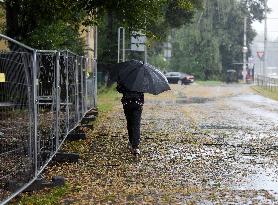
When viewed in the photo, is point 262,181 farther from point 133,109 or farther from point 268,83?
point 268,83

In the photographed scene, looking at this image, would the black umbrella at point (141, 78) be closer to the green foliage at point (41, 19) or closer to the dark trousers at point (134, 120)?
the dark trousers at point (134, 120)

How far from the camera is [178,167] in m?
10.3

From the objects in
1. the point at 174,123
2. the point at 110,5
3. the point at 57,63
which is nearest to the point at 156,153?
the point at 57,63

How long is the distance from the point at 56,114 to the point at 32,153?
235cm

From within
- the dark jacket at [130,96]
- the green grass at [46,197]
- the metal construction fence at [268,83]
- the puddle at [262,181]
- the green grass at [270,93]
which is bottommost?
the puddle at [262,181]

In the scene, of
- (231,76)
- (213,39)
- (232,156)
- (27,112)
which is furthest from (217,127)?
(231,76)

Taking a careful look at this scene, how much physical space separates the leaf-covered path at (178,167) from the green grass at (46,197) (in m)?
0.12

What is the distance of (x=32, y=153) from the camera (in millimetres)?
8055

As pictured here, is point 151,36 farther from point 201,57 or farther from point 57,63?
point 201,57

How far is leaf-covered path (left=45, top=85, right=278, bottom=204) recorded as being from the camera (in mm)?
8039

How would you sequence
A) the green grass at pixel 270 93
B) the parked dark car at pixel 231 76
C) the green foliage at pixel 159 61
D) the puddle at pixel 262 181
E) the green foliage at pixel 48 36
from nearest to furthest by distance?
the puddle at pixel 262 181 → the green foliage at pixel 48 36 → the green grass at pixel 270 93 → the green foliage at pixel 159 61 → the parked dark car at pixel 231 76

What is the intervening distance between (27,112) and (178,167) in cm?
350

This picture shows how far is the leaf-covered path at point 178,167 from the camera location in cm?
804

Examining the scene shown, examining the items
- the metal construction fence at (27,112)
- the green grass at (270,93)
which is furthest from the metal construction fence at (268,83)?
the metal construction fence at (27,112)
